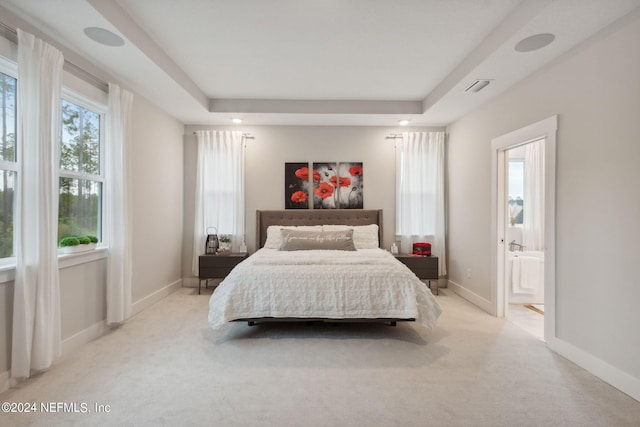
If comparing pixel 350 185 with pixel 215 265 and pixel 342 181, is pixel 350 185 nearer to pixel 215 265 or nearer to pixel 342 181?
pixel 342 181

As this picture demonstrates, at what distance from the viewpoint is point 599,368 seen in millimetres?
2285

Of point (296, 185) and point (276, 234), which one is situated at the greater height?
point (296, 185)

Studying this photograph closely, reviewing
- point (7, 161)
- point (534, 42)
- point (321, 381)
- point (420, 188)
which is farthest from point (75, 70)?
point (420, 188)

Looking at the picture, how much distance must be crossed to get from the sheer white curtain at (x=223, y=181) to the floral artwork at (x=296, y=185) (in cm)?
73

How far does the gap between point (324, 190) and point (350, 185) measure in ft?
1.43

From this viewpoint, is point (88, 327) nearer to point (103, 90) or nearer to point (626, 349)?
point (103, 90)

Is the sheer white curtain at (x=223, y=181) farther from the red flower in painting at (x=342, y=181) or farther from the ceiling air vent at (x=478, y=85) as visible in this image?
the ceiling air vent at (x=478, y=85)

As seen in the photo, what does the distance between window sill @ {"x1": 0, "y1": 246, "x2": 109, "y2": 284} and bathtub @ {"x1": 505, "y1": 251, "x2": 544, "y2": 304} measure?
4.90 m

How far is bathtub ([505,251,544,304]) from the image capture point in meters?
→ 4.08

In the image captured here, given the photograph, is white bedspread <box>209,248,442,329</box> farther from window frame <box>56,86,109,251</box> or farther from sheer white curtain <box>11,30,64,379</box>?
window frame <box>56,86,109,251</box>

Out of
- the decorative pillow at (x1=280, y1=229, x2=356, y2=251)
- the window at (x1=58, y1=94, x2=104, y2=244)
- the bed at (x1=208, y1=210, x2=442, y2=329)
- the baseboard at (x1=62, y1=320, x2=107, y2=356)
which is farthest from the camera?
the decorative pillow at (x1=280, y1=229, x2=356, y2=251)

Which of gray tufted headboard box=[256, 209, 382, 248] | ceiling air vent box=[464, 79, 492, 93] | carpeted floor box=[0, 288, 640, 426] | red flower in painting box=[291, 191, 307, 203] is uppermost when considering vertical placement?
ceiling air vent box=[464, 79, 492, 93]

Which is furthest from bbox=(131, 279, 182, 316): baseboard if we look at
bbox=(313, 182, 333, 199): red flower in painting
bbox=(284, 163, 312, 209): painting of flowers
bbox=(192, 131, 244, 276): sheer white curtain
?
bbox=(313, 182, 333, 199): red flower in painting

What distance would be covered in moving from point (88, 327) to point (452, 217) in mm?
4828
